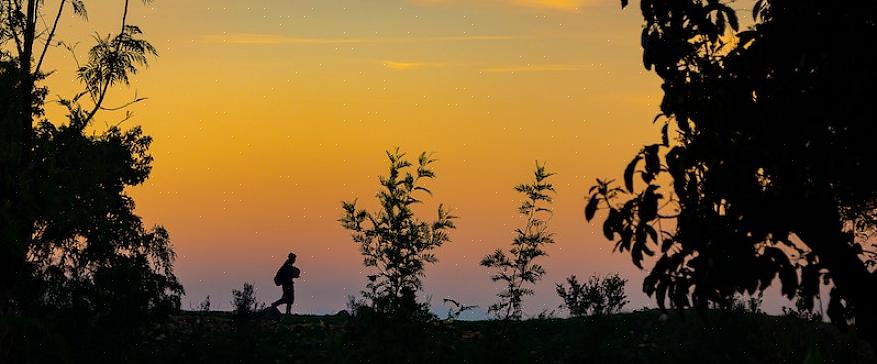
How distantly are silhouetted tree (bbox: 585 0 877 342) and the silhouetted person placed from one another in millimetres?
22314

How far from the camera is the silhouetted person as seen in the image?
102 ft

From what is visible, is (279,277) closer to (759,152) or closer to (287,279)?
(287,279)

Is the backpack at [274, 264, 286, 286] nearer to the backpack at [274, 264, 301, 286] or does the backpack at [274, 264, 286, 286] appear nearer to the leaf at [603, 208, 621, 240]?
the backpack at [274, 264, 301, 286]

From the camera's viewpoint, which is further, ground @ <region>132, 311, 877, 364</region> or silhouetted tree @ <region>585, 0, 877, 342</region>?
ground @ <region>132, 311, 877, 364</region>

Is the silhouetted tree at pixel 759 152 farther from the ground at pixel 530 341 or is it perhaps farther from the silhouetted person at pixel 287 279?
the silhouetted person at pixel 287 279

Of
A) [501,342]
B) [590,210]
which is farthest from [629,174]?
[501,342]

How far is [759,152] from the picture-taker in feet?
29.7

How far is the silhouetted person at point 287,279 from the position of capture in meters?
31.0

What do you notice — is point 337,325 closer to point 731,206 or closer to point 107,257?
point 107,257

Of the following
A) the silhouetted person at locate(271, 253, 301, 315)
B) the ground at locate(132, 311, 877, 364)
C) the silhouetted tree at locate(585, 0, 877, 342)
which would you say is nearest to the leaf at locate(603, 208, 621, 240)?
the silhouetted tree at locate(585, 0, 877, 342)

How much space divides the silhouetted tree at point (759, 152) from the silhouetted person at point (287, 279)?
73.2 feet

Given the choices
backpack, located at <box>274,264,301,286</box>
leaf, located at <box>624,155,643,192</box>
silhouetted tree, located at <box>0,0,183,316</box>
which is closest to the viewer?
leaf, located at <box>624,155,643,192</box>

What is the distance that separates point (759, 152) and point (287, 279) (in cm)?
2337

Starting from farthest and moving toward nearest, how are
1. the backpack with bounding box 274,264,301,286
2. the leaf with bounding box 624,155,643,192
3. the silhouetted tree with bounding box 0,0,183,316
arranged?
the backpack with bounding box 274,264,301,286 < the silhouetted tree with bounding box 0,0,183,316 < the leaf with bounding box 624,155,643,192
